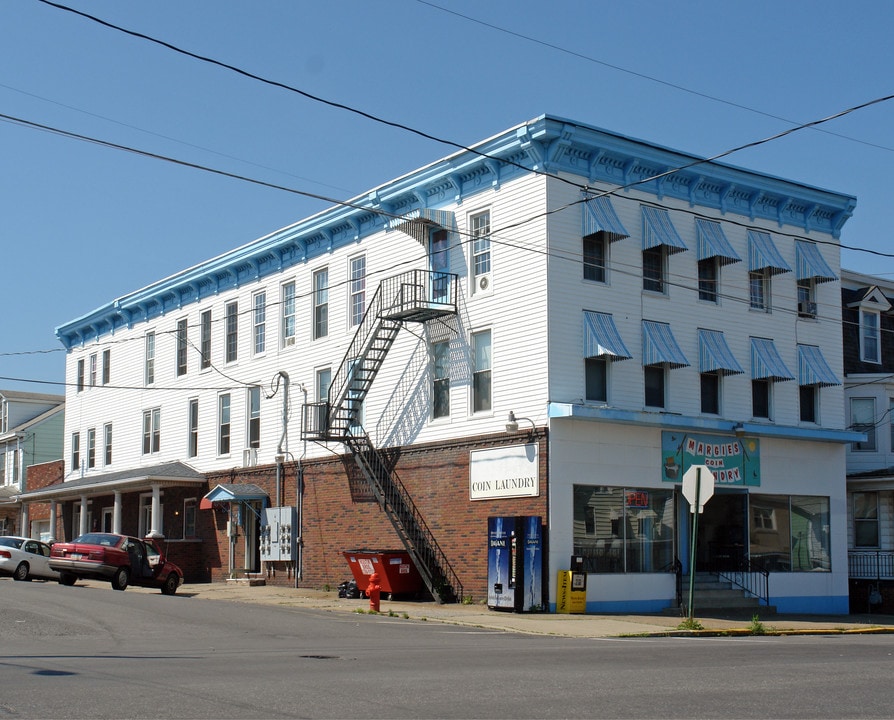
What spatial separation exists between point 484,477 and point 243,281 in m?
Result: 14.0

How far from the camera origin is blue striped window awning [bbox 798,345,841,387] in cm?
3159

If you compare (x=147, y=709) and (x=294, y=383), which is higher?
(x=294, y=383)

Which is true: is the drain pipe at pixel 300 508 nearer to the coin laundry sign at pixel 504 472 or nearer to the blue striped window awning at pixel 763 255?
the coin laundry sign at pixel 504 472

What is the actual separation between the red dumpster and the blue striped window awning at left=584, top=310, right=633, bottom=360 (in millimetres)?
7054

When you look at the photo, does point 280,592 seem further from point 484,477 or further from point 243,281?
point 243,281

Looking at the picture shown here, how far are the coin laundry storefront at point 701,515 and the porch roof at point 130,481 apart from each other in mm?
17114

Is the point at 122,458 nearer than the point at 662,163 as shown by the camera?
No

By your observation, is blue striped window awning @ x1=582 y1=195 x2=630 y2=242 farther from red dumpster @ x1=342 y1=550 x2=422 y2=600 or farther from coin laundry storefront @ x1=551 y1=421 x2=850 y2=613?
red dumpster @ x1=342 y1=550 x2=422 y2=600

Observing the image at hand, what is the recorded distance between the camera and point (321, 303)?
114 feet

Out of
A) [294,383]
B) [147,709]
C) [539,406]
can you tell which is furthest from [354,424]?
[147,709]

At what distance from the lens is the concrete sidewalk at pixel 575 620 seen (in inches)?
866

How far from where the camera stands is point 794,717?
9.94 metres

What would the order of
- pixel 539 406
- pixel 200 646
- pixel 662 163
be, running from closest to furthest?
pixel 200 646 → pixel 539 406 → pixel 662 163

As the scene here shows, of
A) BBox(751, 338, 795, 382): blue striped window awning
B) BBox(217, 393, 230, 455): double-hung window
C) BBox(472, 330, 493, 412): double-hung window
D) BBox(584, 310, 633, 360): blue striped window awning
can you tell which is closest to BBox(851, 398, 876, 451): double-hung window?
BBox(751, 338, 795, 382): blue striped window awning
